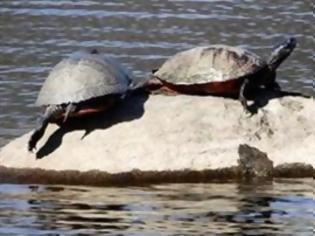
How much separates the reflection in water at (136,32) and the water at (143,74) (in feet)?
0.04

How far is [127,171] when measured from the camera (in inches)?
376

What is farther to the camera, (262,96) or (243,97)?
(262,96)

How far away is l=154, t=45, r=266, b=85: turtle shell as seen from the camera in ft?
33.0

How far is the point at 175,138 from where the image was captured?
380 inches

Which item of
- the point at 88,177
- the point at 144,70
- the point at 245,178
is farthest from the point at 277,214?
the point at 144,70

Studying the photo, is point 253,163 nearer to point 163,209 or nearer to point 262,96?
point 262,96

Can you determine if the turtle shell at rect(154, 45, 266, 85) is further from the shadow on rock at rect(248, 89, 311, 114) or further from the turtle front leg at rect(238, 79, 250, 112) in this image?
the shadow on rock at rect(248, 89, 311, 114)

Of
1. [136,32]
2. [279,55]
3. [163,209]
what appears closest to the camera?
[163,209]

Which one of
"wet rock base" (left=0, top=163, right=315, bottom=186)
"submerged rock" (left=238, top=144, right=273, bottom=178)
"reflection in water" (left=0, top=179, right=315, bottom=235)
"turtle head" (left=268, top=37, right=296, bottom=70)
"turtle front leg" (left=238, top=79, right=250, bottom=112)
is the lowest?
"reflection in water" (left=0, top=179, right=315, bottom=235)

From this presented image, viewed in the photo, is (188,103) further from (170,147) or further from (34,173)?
(34,173)

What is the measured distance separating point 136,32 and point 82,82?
16.1 feet

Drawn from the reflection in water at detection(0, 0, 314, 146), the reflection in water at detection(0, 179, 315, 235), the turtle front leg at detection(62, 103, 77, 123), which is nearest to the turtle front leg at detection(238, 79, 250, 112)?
the reflection in water at detection(0, 179, 315, 235)

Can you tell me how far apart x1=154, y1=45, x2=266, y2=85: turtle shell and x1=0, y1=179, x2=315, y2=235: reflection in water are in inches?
36.9

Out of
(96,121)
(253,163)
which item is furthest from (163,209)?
(96,121)
